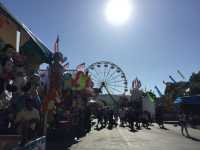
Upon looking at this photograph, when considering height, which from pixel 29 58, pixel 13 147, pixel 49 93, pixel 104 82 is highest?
pixel 104 82

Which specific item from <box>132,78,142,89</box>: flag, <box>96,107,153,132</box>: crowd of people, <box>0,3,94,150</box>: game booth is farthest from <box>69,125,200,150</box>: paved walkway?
<box>132,78,142,89</box>: flag

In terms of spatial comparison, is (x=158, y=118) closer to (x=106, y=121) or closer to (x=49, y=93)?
(x=106, y=121)

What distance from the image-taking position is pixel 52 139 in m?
19.3

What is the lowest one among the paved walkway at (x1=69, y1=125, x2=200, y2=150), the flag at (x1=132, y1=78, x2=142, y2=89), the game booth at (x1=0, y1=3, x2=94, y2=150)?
the paved walkway at (x1=69, y1=125, x2=200, y2=150)

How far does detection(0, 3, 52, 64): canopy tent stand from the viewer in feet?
27.8

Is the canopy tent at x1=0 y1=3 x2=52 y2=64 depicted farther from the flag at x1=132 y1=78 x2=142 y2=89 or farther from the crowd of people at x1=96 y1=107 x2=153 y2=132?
the flag at x1=132 y1=78 x2=142 y2=89

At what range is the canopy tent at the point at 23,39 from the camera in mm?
8484

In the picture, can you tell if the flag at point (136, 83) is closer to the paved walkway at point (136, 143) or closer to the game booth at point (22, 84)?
the paved walkway at point (136, 143)

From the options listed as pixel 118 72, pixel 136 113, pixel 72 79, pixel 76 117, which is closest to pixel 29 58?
pixel 72 79

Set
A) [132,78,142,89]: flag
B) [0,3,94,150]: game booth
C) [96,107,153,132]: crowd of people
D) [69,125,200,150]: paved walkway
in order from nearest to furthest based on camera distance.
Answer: [0,3,94,150]: game booth → [69,125,200,150]: paved walkway → [96,107,153,132]: crowd of people → [132,78,142,89]: flag

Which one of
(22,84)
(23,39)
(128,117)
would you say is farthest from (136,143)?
(128,117)

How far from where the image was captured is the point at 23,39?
9.41 m

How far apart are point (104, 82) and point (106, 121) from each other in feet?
78.1

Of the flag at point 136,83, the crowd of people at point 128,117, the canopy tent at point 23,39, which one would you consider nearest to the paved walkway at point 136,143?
the canopy tent at point 23,39
